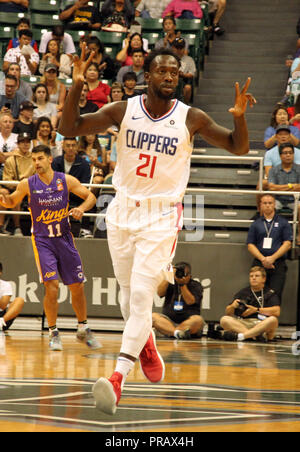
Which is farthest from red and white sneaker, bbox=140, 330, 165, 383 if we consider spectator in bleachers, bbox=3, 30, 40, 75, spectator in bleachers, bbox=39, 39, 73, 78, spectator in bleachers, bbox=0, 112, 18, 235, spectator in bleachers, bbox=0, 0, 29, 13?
spectator in bleachers, bbox=0, 0, 29, 13

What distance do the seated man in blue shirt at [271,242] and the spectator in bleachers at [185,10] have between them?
22.2 feet

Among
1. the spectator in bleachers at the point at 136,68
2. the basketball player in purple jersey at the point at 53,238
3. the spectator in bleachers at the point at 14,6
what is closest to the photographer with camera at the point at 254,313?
the basketball player in purple jersey at the point at 53,238

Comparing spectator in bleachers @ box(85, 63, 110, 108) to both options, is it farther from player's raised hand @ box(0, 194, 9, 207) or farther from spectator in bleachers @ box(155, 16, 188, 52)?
player's raised hand @ box(0, 194, 9, 207)

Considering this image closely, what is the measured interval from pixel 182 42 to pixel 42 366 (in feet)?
30.1

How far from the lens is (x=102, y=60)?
17031 mm

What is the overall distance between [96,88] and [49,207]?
6.07 metres

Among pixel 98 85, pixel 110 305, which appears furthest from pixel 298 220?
pixel 98 85

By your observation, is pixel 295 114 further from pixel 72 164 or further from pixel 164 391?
pixel 164 391

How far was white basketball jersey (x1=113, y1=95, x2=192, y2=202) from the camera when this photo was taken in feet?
19.5

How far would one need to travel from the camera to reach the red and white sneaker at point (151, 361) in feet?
20.8

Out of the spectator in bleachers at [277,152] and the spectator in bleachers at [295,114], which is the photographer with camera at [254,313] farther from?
the spectator in bleachers at [295,114]

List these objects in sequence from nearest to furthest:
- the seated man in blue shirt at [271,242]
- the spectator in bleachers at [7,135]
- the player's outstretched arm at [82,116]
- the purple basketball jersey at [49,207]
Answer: the player's outstretched arm at [82,116] → the purple basketball jersey at [49,207] → the seated man in blue shirt at [271,242] → the spectator in bleachers at [7,135]

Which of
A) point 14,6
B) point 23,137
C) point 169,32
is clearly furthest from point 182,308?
point 14,6

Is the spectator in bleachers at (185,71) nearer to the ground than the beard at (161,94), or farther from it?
farther from it
